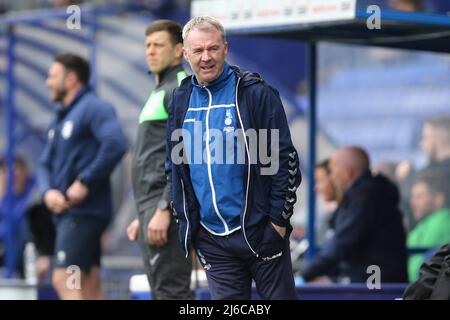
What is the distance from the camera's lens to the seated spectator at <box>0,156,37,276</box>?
1309 cm

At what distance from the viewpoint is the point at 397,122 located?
1386 centimetres

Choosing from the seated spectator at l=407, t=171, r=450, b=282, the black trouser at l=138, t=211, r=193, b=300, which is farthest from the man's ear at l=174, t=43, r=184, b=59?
the seated spectator at l=407, t=171, r=450, b=282

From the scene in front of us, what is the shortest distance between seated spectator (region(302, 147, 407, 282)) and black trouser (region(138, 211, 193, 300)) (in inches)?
84.3

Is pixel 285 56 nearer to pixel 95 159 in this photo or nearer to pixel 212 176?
pixel 95 159

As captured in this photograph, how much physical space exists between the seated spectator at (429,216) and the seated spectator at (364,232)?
1.35 metres

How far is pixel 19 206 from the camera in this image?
13258 mm

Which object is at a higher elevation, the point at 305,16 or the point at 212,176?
the point at 305,16

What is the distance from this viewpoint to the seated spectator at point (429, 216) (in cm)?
1134

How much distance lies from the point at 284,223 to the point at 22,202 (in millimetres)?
7074

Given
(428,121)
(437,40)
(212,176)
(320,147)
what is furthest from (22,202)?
(212,176)

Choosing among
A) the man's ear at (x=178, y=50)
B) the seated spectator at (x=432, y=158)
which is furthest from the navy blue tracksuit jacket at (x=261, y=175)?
the seated spectator at (x=432, y=158)

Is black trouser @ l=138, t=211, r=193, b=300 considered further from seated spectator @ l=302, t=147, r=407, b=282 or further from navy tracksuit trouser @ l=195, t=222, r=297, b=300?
seated spectator @ l=302, t=147, r=407, b=282

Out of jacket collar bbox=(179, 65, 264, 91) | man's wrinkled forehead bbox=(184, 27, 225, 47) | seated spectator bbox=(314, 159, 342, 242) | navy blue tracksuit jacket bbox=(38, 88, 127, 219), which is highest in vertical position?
man's wrinkled forehead bbox=(184, 27, 225, 47)

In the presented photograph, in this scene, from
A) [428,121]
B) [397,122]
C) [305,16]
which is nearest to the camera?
[305,16]
